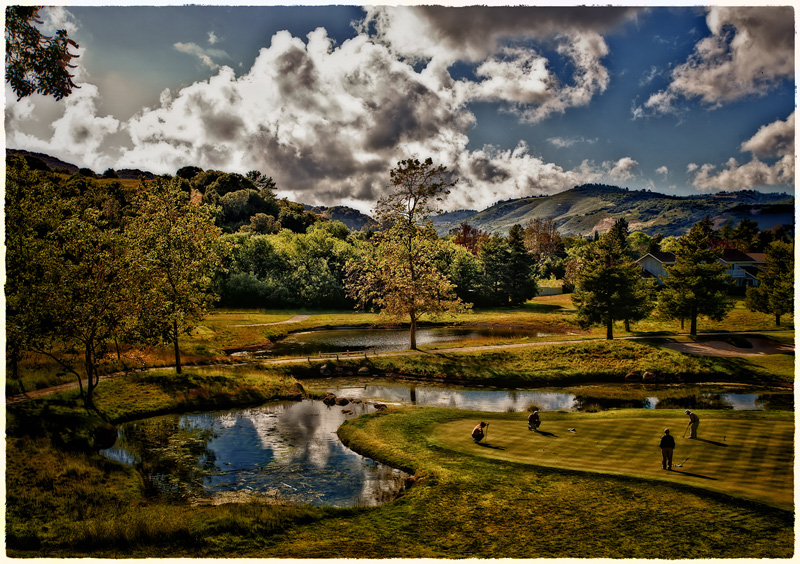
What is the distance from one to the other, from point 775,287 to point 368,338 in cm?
5007

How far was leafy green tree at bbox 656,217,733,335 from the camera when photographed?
177 feet

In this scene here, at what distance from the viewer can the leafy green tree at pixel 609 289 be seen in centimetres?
5297

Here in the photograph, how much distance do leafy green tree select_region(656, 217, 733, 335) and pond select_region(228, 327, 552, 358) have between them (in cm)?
1589

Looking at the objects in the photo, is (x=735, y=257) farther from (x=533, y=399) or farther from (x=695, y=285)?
(x=533, y=399)

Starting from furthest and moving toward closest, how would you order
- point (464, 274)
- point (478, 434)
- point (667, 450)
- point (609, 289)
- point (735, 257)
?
point (464, 274) → point (735, 257) → point (609, 289) → point (478, 434) → point (667, 450)

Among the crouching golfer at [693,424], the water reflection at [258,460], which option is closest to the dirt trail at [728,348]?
the crouching golfer at [693,424]

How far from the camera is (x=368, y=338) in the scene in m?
61.3

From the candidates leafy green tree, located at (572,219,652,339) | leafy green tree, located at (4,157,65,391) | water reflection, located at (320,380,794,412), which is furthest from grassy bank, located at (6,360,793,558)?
leafy green tree, located at (572,219,652,339)

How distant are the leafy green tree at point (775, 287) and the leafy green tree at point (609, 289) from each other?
16.4 meters

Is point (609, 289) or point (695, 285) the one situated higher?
point (695, 285)

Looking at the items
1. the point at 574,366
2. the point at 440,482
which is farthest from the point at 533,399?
the point at 440,482

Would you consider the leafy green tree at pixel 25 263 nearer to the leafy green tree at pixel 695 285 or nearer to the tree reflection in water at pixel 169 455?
the tree reflection in water at pixel 169 455

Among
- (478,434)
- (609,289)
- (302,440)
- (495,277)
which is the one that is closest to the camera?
(478,434)

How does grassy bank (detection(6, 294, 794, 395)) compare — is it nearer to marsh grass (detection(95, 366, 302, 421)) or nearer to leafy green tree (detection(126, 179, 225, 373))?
marsh grass (detection(95, 366, 302, 421))
